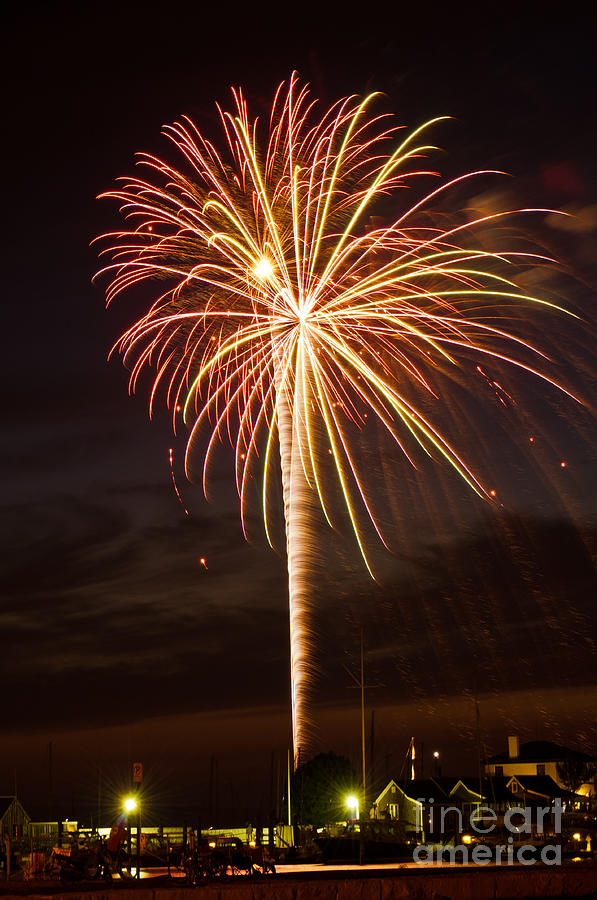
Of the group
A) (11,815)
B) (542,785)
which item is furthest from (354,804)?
(542,785)

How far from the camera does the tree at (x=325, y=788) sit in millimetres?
59469

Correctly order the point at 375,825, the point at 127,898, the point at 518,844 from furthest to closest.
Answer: the point at 375,825 → the point at 518,844 → the point at 127,898

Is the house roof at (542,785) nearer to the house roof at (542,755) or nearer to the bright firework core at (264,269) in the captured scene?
the house roof at (542,755)

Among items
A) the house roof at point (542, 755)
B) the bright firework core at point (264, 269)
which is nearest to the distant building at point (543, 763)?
the house roof at point (542, 755)

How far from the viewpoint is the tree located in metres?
59.5

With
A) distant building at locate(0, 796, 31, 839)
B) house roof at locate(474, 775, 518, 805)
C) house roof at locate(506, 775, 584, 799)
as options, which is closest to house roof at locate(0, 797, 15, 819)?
distant building at locate(0, 796, 31, 839)

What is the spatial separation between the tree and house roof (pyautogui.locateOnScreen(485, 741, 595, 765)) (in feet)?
97.4

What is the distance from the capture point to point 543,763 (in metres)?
90.4

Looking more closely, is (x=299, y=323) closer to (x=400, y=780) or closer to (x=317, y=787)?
(x=317, y=787)

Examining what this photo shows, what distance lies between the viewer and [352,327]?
2978 cm

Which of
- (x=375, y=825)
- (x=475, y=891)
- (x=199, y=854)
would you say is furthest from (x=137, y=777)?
(x=375, y=825)

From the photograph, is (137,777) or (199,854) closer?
(137,777)

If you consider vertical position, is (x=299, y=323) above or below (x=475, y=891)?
above

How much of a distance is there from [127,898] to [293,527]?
1269 centimetres
